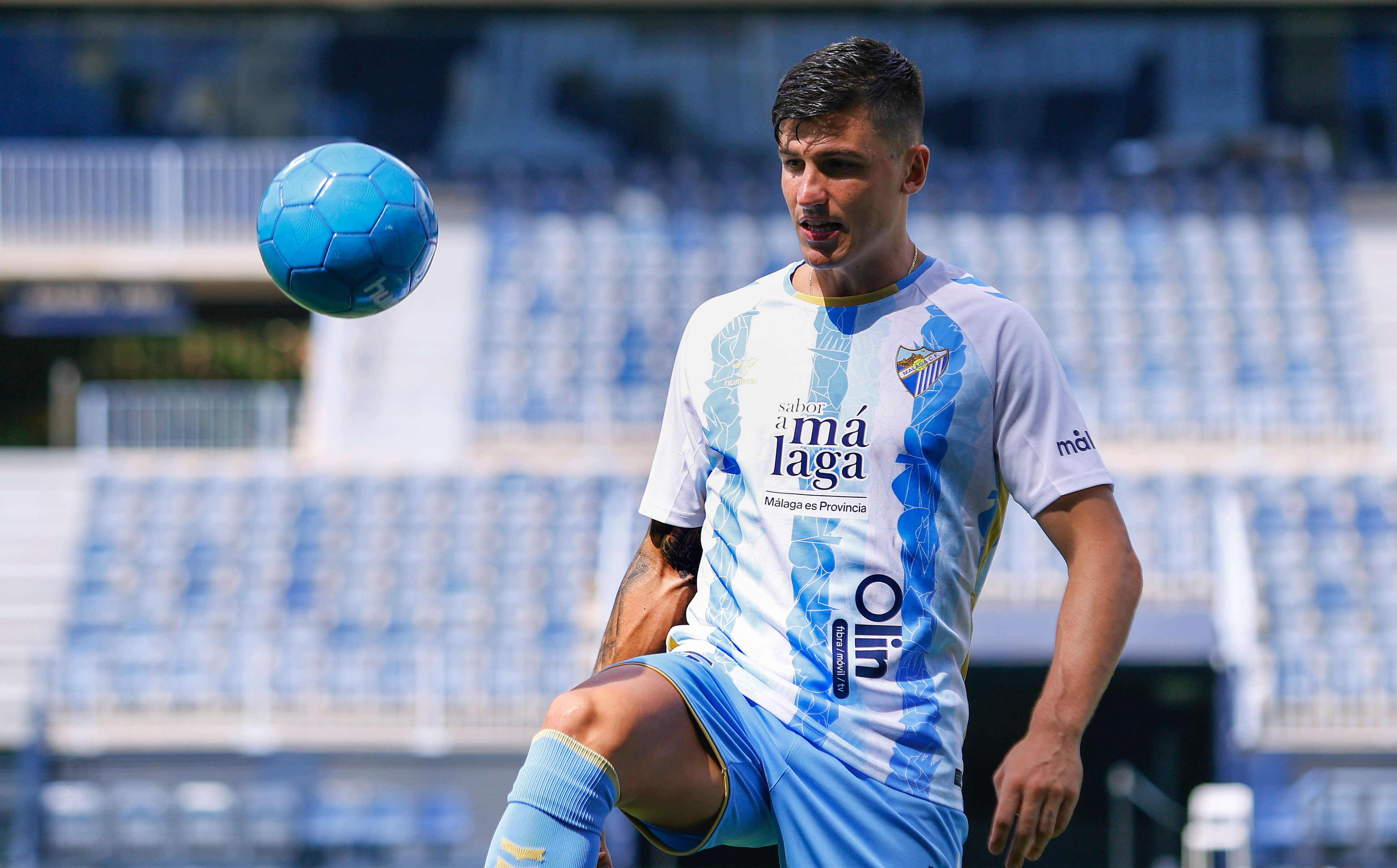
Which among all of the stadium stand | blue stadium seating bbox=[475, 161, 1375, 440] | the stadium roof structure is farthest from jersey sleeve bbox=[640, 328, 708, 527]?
the stadium roof structure

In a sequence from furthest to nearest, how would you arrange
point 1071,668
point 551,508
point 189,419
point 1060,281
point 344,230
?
point 1060,281 → point 189,419 → point 551,508 → point 344,230 → point 1071,668

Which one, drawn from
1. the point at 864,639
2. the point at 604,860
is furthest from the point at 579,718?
the point at 864,639

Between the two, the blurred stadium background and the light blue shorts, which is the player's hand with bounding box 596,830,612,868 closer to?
the light blue shorts

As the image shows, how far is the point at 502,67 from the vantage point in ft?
57.1

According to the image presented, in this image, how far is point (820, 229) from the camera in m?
2.54

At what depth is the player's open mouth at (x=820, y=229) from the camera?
2.53m

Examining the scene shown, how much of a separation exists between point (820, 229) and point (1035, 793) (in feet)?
3.19

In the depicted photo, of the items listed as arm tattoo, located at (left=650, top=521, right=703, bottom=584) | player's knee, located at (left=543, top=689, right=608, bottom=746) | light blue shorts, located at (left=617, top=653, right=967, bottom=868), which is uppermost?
arm tattoo, located at (left=650, top=521, right=703, bottom=584)

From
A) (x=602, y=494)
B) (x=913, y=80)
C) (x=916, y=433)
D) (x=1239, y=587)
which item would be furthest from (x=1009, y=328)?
(x=602, y=494)

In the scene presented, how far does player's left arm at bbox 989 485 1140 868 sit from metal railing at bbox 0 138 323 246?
16.2 metres

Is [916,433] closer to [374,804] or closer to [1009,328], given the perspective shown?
[1009,328]

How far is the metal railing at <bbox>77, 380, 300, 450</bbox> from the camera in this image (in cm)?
1528

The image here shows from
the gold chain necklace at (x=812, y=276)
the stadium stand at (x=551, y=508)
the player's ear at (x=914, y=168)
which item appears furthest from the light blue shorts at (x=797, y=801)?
the stadium stand at (x=551, y=508)

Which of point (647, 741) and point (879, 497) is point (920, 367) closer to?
point (879, 497)
